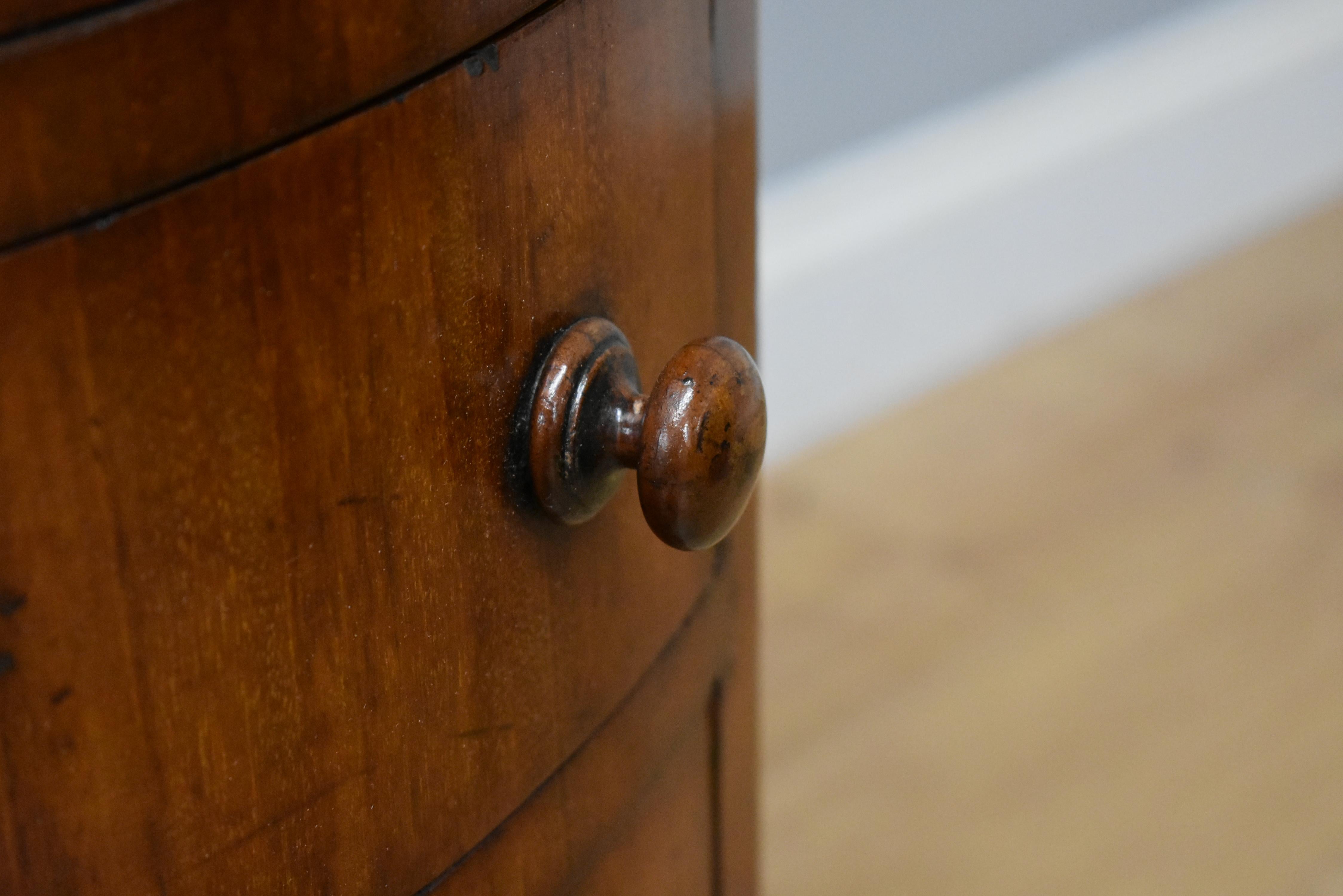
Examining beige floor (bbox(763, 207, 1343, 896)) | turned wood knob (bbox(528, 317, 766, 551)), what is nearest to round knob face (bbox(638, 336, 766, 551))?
turned wood knob (bbox(528, 317, 766, 551))

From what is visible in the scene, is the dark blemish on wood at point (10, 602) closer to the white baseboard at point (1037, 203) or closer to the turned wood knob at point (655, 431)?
the turned wood knob at point (655, 431)

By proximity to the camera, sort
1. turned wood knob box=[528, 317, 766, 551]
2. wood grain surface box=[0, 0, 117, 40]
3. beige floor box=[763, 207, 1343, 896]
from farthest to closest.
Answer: beige floor box=[763, 207, 1343, 896] < turned wood knob box=[528, 317, 766, 551] < wood grain surface box=[0, 0, 117, 40]

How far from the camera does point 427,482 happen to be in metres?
0.30

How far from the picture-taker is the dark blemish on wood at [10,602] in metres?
0.24

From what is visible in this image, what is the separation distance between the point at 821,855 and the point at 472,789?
66cm

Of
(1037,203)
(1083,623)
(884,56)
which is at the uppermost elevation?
(884,56)

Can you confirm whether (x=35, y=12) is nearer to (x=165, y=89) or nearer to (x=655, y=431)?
(x=165, y=89)

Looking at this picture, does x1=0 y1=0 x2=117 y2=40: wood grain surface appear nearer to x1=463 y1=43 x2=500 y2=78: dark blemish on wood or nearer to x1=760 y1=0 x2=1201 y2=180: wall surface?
x1=463 y1=43 x2=500 y2=78: dark blemish on wood

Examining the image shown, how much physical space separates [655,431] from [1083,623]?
2.88 ft

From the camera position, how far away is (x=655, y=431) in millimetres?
307

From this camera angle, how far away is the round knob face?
30 centimetres

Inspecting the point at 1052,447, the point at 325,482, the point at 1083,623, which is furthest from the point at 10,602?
the point at 1052,447

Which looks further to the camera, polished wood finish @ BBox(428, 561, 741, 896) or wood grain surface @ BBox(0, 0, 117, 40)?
polished wood finish @ BBox(428, 561, 741, 896)

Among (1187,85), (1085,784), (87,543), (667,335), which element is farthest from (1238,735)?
(87,543)
